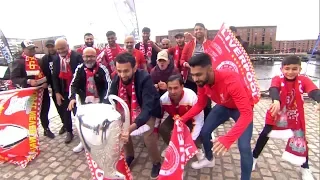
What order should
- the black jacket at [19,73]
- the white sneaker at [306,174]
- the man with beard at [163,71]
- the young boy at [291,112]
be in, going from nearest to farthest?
the young boy at [291,112]
the white sneaker at [306,174]
the man with beard at [163,71]
the black jacket at [19,73]

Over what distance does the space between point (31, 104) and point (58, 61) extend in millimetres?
973

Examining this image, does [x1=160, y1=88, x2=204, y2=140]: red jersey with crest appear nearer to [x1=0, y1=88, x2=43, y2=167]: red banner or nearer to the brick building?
[x1=0, y1=88, x2=43, y2=167]: red banner

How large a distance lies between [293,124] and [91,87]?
3.20 m

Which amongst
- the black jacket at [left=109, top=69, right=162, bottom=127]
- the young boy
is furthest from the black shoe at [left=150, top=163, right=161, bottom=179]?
the young boy

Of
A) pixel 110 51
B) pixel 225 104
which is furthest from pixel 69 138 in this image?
pixel 225 104

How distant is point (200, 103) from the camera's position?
2934 mm

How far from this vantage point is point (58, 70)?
4215mm

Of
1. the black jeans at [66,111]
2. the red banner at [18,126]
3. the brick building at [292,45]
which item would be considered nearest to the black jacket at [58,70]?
the black jeans at [66,111]

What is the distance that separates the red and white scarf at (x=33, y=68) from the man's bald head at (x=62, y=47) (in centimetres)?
65

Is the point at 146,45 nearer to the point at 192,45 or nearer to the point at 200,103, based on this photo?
the point at 192,45

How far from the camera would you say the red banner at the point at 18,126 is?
377 cm

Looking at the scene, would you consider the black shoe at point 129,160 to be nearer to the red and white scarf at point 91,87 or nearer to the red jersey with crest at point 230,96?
the red and white scarf at point 91,87

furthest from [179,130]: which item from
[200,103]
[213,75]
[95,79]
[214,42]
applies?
[95,79]

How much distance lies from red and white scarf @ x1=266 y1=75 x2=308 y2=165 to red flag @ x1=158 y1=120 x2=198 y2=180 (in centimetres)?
139
